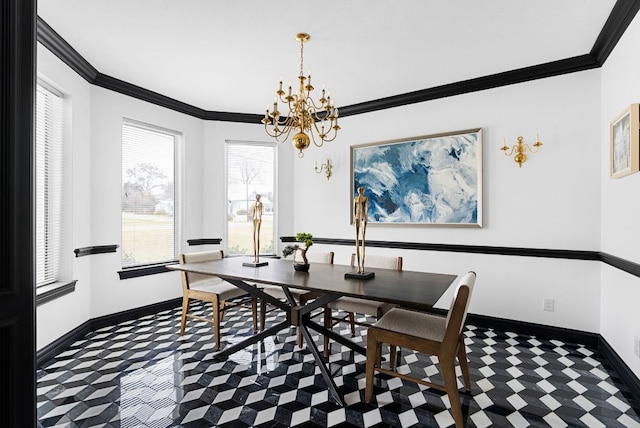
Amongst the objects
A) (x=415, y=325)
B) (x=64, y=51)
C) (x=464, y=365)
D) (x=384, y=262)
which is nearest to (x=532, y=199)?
(x=384, y=262)

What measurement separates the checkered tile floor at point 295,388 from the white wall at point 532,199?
17.8 inches

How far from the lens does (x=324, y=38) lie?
9.31 ft

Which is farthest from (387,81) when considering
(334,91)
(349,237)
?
(349,237)

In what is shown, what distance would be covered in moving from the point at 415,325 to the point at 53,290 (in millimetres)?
2936

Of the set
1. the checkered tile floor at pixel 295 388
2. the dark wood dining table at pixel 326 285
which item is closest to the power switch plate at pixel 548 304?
the checkered tile floor at pixel 295 388

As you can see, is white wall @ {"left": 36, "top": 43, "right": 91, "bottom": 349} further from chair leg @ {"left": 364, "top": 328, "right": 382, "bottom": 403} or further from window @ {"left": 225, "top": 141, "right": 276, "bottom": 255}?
chair leg @ {"left": 364, "top": 328, "right": 382, "bottom": 403}

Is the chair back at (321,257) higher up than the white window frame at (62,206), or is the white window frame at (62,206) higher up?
the white window frame at (62,206)

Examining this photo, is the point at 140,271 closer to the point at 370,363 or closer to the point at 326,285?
the point at 326,285

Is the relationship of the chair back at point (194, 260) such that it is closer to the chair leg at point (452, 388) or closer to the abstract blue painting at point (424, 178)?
the abstract blue painting at point (424, 178)

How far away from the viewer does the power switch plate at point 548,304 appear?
3326mm

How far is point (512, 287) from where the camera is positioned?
139 inches

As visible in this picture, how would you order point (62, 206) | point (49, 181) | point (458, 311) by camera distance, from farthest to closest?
point (62, 206) < point (49, 181) < point (458, 311)

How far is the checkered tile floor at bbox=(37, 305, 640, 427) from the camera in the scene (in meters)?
2.05

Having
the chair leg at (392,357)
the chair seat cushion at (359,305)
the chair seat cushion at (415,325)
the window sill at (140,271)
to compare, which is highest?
the window sill at (140,271)
